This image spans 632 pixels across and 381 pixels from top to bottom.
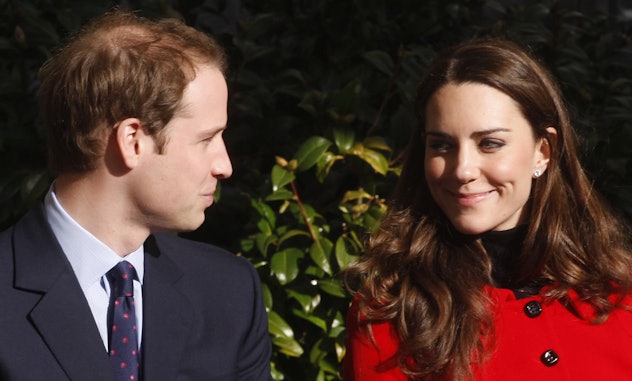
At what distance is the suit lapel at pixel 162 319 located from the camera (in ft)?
9.04

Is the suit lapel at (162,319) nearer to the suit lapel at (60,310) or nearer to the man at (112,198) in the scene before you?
the man at (112,198)

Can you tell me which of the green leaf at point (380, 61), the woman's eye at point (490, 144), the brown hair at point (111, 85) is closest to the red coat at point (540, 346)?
the woman's eye at point (490, 144)

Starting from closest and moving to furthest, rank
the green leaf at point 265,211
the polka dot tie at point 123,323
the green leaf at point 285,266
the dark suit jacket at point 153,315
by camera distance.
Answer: the dark suit jacket at point 153,315 → the polka dot tie at point 123,323 → the green leaf at point 285,266 → the green leaf at point 265,211

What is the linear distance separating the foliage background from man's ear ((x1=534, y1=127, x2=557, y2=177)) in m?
0.79

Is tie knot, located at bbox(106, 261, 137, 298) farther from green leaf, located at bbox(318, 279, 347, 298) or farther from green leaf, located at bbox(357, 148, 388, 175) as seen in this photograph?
green leaf, located at bbox(357, 148, 388, 175)

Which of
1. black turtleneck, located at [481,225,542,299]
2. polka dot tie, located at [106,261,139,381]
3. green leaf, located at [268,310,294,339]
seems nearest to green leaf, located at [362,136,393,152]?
green leaf, located at [268,310,294,339]

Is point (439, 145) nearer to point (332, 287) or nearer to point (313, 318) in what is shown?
point (332, 287)

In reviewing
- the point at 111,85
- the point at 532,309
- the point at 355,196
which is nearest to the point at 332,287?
the point at 355,196

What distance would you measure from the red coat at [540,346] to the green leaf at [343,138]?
2.85ft

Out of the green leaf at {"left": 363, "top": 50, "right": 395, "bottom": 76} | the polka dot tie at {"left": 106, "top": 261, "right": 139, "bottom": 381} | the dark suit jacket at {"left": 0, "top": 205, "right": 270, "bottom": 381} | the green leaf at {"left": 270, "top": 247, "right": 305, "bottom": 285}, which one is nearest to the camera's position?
the dark suit jacket at {"left": 0, "top": 205, "right": 270, "bottom": 381}

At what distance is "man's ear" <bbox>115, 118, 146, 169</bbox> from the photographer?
2.64 metres

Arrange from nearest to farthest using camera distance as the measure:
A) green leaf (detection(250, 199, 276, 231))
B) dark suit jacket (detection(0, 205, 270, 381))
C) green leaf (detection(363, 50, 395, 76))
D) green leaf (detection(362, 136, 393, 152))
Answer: dark suit jacket (detection(0, 205, 270, 381)) → green leaf (detection(250, 199, 276, 231)) → green leaf (detection(362, 136, 393, 152)) → green leaf (detection(363, 50, 395, 76))

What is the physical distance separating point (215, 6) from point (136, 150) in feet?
6.78

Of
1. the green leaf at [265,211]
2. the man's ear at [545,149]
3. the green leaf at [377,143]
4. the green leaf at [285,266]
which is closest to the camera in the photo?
the man's ear at [545,149]
